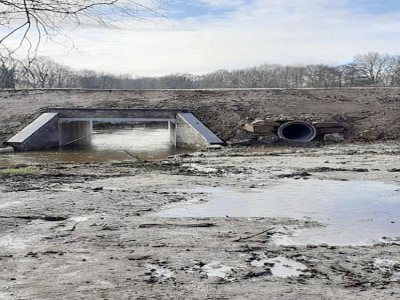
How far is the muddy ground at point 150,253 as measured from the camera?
15.3ft

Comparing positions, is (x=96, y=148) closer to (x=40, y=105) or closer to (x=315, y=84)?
(x=40, y=105)

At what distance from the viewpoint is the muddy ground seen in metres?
4.66

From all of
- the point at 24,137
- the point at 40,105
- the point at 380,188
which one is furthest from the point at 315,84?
the point at 380,188

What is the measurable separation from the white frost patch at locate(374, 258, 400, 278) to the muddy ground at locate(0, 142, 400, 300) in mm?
21

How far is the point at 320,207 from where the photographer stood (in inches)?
349

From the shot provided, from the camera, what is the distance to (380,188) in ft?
36.0

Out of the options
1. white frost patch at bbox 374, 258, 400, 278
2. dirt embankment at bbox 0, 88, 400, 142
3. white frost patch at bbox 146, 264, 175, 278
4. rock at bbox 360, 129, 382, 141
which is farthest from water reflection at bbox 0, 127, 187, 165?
white frost patch at bbox 374, 258, 400, 278

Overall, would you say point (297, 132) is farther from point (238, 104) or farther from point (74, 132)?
point (74, 132)

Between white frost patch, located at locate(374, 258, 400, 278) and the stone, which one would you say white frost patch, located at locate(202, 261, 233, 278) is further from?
the stone

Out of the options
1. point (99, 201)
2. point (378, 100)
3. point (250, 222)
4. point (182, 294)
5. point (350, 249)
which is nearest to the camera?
point (182, 294)

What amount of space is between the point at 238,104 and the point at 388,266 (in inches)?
950

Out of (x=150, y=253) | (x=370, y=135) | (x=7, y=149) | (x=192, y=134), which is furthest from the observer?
(x=192, y=134)

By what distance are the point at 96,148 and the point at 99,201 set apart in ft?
62.3

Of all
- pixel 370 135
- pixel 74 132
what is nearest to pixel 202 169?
pixel 370 135
